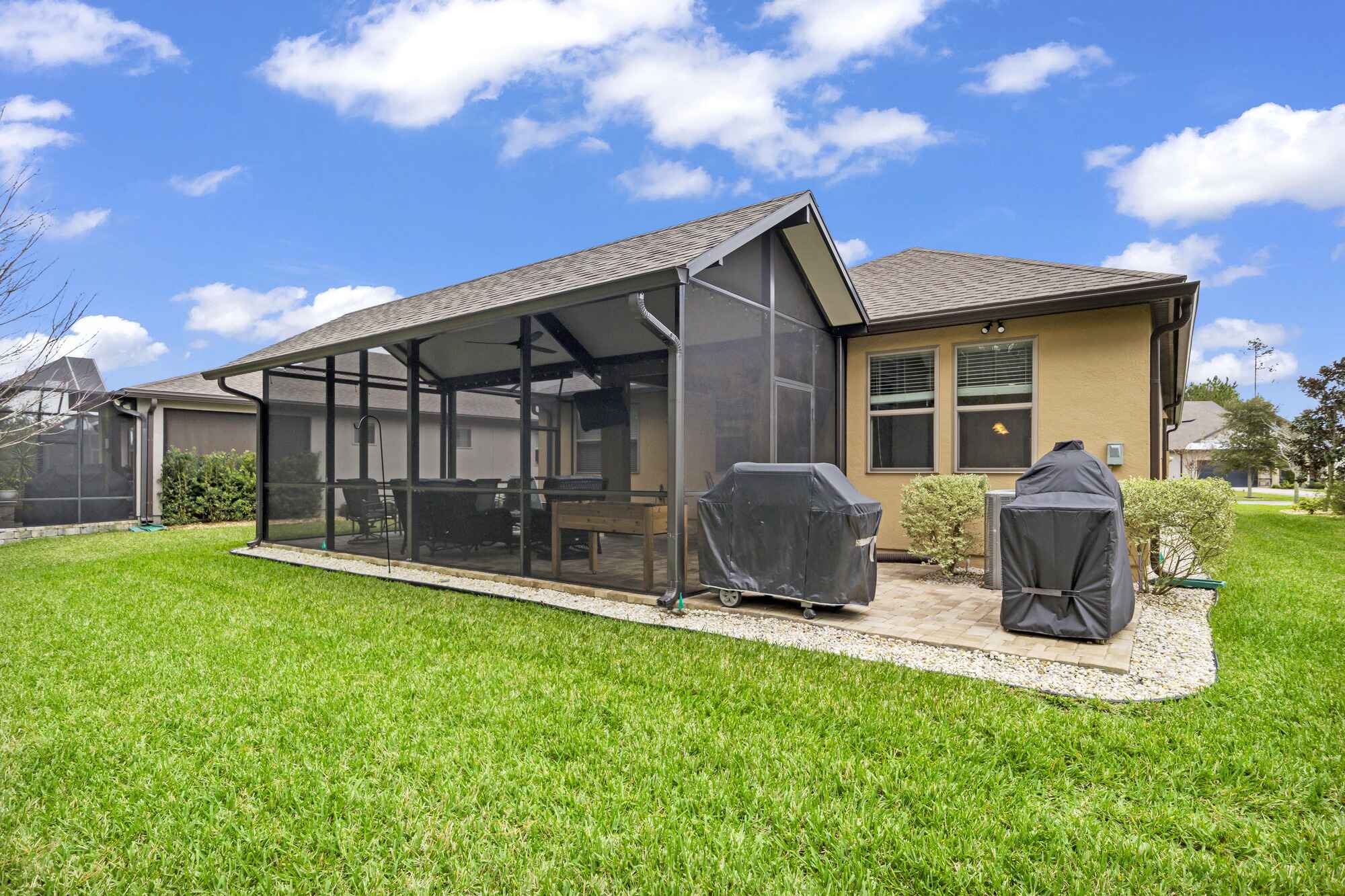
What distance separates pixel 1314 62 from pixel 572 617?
14421 millimetres

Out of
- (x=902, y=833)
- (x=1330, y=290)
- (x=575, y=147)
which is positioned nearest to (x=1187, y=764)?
(x=902, y=833)

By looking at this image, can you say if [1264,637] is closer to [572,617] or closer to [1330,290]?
[572,617]

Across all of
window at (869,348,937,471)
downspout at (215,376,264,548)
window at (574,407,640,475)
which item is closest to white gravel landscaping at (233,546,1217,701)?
window at (574,407,640,475)

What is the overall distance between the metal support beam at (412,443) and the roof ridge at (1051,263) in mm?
8477

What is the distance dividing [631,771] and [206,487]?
15.1m

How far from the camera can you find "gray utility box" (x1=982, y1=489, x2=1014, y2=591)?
6516 millimetres

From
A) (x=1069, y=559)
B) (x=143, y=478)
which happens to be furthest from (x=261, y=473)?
(x=1069, y=559)

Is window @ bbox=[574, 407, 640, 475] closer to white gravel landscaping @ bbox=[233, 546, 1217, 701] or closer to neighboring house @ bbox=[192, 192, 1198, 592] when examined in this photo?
neighboring house @ bbox=[192, 192, 1198, 592]

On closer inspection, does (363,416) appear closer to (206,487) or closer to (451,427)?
(451,427)

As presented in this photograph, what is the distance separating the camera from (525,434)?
735 centimetres

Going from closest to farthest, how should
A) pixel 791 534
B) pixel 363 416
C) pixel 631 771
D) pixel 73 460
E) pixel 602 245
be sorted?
pixel 631 771, pixel 791 534, pixel 363 416, pixel 602 245, pixel 73 460

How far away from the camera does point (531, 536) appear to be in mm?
7277

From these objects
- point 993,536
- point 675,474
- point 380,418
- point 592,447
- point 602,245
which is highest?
point 602,245

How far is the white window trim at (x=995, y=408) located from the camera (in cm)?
772
